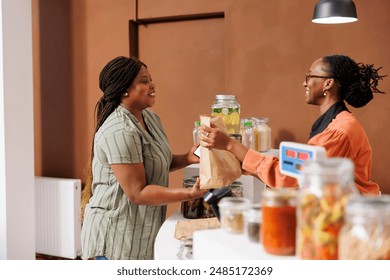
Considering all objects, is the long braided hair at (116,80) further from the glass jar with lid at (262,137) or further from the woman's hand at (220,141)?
the glass jar with lid at (262,137)

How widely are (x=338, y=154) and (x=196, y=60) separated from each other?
1.85 metres

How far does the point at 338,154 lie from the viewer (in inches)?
62.6

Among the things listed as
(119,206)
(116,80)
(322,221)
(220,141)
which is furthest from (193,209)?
(322,221)

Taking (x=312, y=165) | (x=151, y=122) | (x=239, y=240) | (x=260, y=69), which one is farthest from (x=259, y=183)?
(x=312, y=165)

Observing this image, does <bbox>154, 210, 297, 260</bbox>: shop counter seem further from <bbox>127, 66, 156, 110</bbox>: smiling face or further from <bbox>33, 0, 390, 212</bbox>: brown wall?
<bbox>33, 0, 390, 212</bbox>: brown wall

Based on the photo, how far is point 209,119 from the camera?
1.64 meters

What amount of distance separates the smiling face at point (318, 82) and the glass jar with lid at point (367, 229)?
1152 mm

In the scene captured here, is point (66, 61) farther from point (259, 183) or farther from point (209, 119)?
point (209, 119)

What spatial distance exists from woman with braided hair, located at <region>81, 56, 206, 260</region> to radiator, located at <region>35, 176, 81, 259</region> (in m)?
1.63

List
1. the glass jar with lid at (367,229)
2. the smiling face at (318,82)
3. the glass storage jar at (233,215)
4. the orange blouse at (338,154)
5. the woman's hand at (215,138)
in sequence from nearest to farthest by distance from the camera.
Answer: the glass jar with lid at (367,229) < the glass storage jar at (233,215) < the orange blouse at (338,154) < the woman's hand at (215,138) < the smiling face at (318,82)

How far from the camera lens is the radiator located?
11.1 feet

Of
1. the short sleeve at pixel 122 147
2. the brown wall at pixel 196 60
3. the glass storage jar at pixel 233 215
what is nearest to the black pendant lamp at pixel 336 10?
the brown wall at pixel 196 60

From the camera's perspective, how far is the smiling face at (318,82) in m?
1.83

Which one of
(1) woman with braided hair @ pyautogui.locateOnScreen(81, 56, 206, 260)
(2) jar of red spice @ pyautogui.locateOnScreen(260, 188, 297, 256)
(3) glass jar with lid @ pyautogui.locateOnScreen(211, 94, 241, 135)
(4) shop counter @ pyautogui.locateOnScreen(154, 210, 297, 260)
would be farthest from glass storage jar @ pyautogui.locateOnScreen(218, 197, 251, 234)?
(3) glass jar with lid @ pyautogui.locateOnScreen(211, 94, 241, 135)
